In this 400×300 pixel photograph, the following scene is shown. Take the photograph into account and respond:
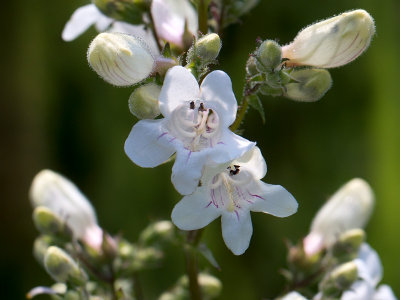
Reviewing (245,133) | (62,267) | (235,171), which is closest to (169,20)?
(235,171)

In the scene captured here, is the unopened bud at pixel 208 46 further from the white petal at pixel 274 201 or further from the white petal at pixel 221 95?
the white petal at pixel 274 201

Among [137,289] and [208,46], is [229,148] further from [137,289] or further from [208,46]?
[137,289]

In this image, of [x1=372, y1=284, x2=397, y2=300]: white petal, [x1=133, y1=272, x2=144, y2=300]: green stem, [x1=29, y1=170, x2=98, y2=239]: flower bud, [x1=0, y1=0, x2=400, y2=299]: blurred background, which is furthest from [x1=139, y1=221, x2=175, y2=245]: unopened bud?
[x1=0, y1=0, x2=400, y2=299]: blurred background

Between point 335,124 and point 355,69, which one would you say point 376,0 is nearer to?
point 355,69

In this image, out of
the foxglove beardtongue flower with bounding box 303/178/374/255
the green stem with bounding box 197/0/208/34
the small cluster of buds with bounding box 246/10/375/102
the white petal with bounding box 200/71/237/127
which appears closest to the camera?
the white petal with bounding box 200/71/237/127

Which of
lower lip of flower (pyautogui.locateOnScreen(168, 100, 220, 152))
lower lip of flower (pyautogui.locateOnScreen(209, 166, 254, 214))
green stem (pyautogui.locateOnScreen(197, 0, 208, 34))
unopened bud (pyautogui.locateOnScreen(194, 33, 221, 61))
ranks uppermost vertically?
green stem (pyautogui.locateOnScreen(197, 0, 208, 34))

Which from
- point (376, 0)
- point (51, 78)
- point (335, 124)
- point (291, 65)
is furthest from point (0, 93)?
point (291, 65)

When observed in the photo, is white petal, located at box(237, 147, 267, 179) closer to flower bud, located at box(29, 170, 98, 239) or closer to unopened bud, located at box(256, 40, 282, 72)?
unopened bud, located at box(256, 40, 282, 72)
